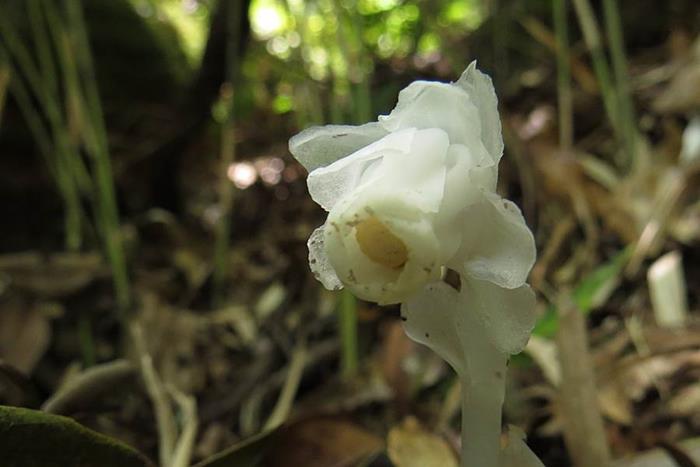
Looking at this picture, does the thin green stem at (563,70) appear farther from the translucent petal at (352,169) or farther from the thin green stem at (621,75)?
the translucent petal at (352,169)

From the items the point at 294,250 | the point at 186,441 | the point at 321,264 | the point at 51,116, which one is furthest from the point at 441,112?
the point at 294,250

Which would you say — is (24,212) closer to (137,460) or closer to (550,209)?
(550,209)

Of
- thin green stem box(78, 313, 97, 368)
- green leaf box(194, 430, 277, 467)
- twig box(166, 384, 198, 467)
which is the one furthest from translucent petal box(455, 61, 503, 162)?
thin green stem box(78, 313, 97, 368)

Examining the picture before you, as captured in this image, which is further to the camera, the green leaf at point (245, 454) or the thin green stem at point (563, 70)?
the thin green stem at point (563, 70)

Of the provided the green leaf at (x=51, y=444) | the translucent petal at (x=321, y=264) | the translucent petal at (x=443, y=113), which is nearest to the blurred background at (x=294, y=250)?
the green leaf at (x=51, y=444)

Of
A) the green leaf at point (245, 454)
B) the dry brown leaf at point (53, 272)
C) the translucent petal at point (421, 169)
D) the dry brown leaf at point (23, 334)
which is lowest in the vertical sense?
the dry brown leaf at point (53, 272)

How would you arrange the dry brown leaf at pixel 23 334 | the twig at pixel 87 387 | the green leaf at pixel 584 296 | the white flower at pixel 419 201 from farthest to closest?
the dry brown leaf at pixel 23 334 → the green leaf at pixel 584 296 → the twig at pixel 87 387 → the white flower at pixel 419 201
